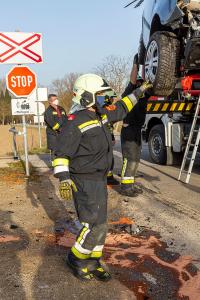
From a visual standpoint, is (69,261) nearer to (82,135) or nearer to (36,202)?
(82,135)

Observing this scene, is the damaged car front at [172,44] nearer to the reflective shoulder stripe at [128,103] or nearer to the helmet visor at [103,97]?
the reflective shoulder stripe at [128,103]

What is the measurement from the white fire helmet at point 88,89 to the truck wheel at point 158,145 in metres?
6.01

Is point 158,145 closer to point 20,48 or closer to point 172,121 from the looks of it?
point 172,121

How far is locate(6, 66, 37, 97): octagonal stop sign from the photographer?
7.80 m

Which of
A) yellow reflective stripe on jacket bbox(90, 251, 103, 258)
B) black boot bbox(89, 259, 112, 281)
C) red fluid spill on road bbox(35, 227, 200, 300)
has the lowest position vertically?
red fluid spill on road bbox(35, 227, 200, 300)

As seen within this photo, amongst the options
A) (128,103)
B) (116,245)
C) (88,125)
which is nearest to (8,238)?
(116,245)

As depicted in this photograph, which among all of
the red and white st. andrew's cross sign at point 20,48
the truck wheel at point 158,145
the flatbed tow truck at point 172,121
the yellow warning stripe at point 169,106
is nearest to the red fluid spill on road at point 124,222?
the flatbed tow truck at point 172,121

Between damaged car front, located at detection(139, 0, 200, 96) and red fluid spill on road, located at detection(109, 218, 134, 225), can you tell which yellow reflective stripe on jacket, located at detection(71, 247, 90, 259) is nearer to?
red fluid spill on road, located at detection(109, 218, 134, 225)

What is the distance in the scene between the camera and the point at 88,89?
11.5ft

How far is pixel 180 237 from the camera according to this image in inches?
179

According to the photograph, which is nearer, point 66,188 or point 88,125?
point 66,188

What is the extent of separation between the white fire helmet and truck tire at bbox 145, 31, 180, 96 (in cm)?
244

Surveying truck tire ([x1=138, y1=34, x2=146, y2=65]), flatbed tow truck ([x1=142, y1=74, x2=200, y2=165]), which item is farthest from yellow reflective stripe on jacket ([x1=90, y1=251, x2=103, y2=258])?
truck tire ([x1=138, y1=34, x2=146, y2=65])

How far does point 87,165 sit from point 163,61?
9.47ft
